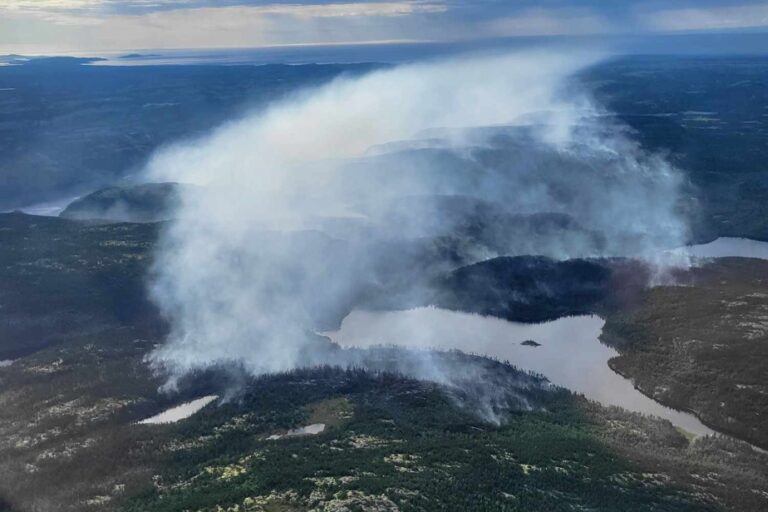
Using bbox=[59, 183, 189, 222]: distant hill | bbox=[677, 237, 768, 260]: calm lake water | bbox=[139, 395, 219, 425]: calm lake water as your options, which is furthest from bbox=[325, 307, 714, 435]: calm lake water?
bbox=[59, 183, 189, 222]: distant hill

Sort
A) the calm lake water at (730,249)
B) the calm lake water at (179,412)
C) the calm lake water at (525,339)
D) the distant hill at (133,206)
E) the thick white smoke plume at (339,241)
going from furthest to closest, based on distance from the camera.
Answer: the distant hill at (133,206) < the calm lake water at (730,249) < the thick white smoke plume at (339,241) < the calm lake water at (525,339) < the calm lake water at (179,412)

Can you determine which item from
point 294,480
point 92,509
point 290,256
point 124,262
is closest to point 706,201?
point 290,256

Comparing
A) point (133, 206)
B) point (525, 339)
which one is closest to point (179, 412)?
point (525, 339)

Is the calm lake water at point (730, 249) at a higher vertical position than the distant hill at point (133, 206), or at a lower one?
lower

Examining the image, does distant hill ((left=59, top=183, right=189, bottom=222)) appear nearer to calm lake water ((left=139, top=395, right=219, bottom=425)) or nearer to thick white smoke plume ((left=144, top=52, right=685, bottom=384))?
thick white smoke plume ((left=144, top=52, right=685, bottom=384))

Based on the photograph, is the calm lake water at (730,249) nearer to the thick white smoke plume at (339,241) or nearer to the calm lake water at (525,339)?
the thick white smoke plume at (339,241)

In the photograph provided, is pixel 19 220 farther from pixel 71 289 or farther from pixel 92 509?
pixel 92 509

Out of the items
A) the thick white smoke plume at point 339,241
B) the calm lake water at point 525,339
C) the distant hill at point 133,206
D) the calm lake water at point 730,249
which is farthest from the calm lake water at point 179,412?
the calm lake water at point 730,249
